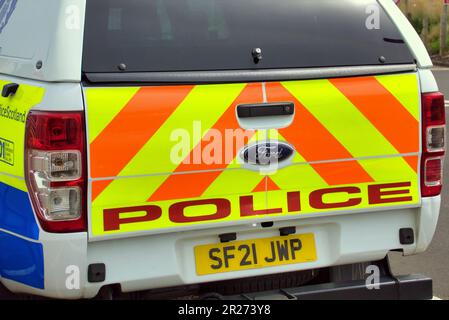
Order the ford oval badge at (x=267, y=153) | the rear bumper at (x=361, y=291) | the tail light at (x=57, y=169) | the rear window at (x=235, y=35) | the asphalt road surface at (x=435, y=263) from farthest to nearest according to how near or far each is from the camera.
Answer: the asphalt road surface at (x=435, y=263) < the rear bumper at (x=361, y=291) < the ford oval badge at (x=267, y=153) < the rear window at (x=235, y=35) < the tail light at (x=57, y=169)

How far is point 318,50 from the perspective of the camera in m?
4.00

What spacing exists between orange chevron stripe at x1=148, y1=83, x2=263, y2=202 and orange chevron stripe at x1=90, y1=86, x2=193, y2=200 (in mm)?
181

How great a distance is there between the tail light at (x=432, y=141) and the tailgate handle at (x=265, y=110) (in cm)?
66

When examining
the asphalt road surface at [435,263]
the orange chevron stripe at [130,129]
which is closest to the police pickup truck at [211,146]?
the orange chevron stripe at [130,129]

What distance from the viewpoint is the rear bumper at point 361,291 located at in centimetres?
395

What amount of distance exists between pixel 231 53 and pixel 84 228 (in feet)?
3.06

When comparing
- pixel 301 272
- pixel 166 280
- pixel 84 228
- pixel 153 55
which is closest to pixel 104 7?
pixel 153 55

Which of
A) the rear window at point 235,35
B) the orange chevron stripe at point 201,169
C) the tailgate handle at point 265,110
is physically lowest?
the orange chevron stripe at point 201,169

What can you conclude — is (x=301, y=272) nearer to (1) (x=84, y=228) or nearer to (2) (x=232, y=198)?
(2) (x=232, y=198)

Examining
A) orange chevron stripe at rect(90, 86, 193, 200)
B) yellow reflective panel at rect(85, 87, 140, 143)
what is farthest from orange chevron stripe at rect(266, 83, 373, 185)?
yellow reflective panel at rect(85, 87, 140, 143)

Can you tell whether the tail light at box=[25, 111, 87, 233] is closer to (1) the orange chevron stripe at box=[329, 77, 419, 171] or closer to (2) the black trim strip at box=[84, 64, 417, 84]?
(2) the black trim strip at box=[84, 64, 417, 84]

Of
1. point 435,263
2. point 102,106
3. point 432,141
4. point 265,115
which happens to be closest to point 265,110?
point 265,115

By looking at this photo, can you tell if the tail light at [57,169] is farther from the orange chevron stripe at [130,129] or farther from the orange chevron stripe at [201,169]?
the orange chevron stripe at [201,169]

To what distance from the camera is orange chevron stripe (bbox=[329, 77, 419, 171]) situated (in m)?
3.98
